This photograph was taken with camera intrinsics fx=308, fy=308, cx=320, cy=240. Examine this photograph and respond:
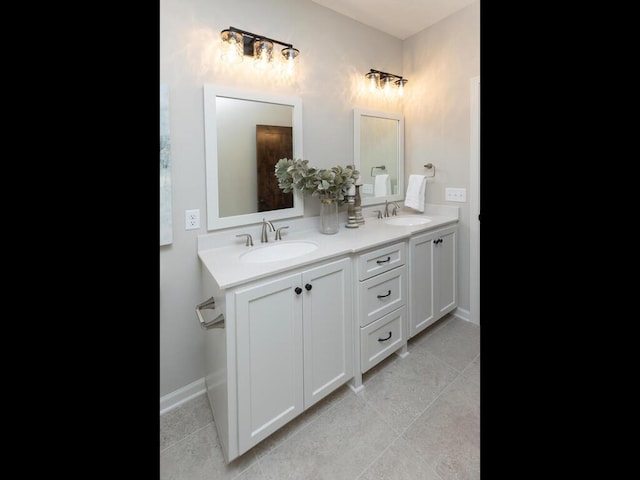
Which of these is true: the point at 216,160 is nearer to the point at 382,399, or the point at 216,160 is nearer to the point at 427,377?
the point at 382,399

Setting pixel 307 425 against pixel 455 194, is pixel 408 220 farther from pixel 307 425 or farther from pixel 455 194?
pixel 307 425

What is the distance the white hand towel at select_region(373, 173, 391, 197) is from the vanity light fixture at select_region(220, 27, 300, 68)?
119cm

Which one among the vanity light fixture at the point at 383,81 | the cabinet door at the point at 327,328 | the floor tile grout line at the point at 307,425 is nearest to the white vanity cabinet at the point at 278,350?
the cabinet door at the point at 327,328

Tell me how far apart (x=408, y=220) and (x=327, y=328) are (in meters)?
1.39

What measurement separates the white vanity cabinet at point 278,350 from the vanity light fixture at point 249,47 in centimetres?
130

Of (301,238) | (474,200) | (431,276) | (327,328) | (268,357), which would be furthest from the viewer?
(474,200)

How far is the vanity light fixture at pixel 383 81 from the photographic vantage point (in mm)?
2503

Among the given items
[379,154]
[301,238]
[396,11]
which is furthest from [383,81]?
[301,238]

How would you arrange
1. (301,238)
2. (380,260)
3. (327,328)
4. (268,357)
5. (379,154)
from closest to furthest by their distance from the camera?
(268,357), (327,328), (380,260), (301,238), (379,154)

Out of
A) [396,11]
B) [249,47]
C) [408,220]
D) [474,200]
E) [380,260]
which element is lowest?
[380,260]

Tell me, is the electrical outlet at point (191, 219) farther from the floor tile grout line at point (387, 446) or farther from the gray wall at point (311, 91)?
the floor tile grout line at point (387, 446)

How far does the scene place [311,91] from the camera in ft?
7.00
